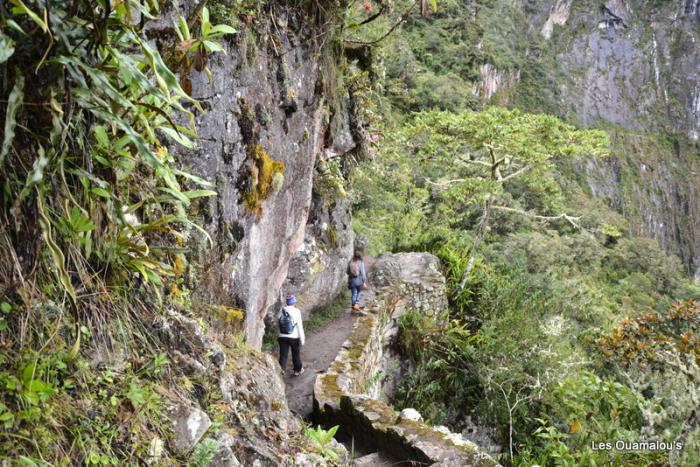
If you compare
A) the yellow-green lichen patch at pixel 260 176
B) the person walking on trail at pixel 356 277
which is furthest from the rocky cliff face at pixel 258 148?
the person walking on trail at pixel 356 277

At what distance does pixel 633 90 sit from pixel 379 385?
8759 centimetres

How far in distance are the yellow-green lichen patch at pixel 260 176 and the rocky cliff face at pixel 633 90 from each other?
60.6 metres

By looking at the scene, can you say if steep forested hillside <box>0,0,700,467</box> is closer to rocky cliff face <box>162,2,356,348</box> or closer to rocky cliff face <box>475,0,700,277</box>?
rocky cliff face <box>162,2,356,348</box>

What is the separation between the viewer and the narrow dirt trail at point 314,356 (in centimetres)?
621

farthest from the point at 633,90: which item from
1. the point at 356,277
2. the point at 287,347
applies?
the point at 287,347

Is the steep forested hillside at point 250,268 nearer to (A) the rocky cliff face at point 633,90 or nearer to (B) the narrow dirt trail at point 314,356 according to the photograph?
(B) the narrow dirt trail at point 314,356

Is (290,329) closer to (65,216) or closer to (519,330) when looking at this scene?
(65,216)

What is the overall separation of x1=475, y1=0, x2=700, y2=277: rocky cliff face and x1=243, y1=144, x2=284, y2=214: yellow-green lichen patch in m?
60.6

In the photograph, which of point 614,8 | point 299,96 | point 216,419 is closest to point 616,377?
point 299,96

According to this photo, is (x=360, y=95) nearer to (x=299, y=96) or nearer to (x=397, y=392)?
(x=299, y=96)

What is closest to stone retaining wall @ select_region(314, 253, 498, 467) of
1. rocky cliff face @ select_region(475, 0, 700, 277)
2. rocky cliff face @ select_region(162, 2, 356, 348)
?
rocky cliff face @ select_region(162, 2, 356, 348)

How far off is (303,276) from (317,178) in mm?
1651

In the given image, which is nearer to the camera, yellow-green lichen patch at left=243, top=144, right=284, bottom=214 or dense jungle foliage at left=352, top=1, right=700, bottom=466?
Answer: yellow-green lichen patch at left=243, top=144, right=284, bottom=214

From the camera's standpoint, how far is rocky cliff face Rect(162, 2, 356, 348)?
13.2 ft
